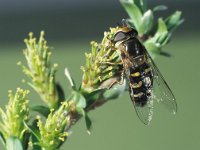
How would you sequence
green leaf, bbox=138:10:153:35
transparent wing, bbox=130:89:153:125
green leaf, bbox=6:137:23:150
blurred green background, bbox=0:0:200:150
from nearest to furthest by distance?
green leaf, bbox=6:137:23:150
green leaf, bbox=138:10:153:35
transparent wing, bbox=130:89:153:125
blurred green background, bbox=0:0:200:150

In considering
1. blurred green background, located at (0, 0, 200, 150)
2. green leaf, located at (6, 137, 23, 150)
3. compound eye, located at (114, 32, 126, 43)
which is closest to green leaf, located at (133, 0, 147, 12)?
compound eye, located at (114, 32, 126, 43)

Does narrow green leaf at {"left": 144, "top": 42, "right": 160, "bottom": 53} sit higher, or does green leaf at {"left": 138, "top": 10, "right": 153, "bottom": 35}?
green leaf at {"left": 138, "top": 10, "right": 153, "bottom": 35}

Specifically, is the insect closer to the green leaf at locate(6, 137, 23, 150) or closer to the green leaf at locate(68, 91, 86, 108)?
the green leaf at locate(68, 91, 86, 108)

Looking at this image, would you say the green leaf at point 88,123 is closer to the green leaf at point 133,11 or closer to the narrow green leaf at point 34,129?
the narrow green leaf at point 34,129

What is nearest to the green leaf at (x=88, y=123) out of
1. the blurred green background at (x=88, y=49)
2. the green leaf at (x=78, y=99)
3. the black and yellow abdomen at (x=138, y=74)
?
the green leaf at (x=78, y=99)

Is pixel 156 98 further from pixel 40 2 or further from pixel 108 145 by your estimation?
pixel 40 2

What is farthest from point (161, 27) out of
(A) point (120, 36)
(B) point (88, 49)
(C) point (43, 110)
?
(B) point (88, 49)

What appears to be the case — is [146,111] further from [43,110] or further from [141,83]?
[43,110]
